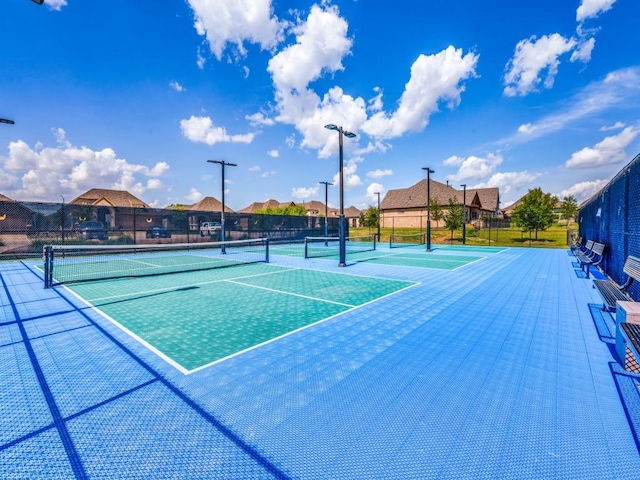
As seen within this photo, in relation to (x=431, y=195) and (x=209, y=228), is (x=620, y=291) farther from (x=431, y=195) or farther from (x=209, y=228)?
(x=431, y=195)

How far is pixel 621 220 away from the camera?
8414mm

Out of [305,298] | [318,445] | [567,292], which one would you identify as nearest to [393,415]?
[318,445]

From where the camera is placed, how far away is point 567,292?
8398 millimetres

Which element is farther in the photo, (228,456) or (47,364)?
(47,364)

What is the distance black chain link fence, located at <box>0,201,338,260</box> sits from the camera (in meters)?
15.0

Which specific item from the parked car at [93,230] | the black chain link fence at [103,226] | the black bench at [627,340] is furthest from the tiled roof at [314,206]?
the black bench at [627,340]

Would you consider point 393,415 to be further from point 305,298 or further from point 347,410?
point 305,298

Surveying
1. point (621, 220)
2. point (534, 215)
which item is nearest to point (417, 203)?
point (534, 215)

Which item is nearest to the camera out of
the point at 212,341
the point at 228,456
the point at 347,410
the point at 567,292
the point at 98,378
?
the point at 228,456

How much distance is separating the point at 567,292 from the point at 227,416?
9213mm

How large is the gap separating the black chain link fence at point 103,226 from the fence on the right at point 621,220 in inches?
785

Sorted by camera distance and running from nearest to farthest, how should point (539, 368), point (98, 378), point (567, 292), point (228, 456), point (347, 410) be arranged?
1. point (228, 456)
2. point (347, 410)
3. point (98, 378)
4. point (539, 368)
5. point (567, 292)

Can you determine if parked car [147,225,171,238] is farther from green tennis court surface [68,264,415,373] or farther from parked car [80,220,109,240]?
green tennis court surface [68,264,415,373]

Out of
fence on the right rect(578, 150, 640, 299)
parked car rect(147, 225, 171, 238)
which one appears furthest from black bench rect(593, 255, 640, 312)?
parked car rect(147, 225, 171, 238)
